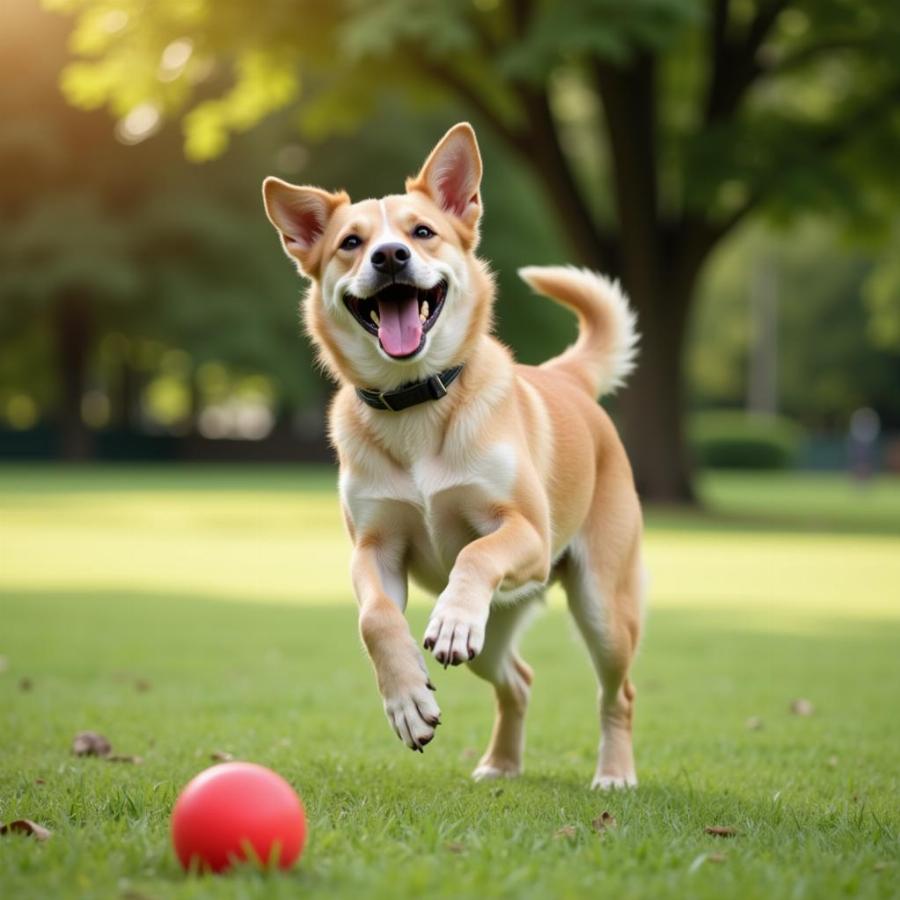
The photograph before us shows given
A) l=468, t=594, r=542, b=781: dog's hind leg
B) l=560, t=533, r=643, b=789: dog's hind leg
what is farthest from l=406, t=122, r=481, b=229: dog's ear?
l=468, t=594, r=542, b=781: dog's hind leg

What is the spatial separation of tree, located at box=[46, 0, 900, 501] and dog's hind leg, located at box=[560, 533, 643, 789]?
1465 centimetres

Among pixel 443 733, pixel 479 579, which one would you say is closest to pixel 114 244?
pixel 443 733

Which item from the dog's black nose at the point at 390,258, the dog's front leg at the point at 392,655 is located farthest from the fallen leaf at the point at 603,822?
the dog's black nose at the point at 390,258

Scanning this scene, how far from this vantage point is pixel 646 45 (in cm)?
1962

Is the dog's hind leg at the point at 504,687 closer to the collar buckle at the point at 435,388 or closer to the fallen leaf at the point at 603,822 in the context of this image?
the collar buckle at the point at 435,388

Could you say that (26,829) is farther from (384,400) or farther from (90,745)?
(384,400)

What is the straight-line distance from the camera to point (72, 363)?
44.8 metres

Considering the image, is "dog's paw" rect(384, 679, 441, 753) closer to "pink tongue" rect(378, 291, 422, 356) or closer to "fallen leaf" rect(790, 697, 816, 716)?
"pink tongue" rect(378, 291, 422, 356)

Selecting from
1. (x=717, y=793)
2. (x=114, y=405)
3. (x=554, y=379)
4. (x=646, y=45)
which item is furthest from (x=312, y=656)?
(x=114, y=405)

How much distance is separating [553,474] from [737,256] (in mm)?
61240

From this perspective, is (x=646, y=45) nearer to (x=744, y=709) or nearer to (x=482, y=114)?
(x=482, y=114)

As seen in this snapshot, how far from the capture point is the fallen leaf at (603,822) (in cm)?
430

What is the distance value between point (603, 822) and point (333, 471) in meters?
40.3

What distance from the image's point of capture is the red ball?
3.52m
